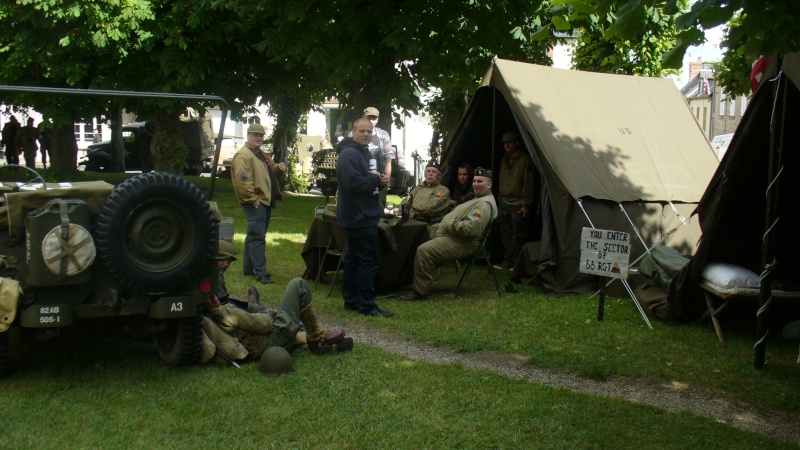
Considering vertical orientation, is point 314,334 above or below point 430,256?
below

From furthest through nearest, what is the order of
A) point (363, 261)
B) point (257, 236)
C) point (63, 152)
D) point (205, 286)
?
point (63, 152) → point (257, 236) → point (363, 261) → point (205, 286)

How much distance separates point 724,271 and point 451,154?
5.20 m

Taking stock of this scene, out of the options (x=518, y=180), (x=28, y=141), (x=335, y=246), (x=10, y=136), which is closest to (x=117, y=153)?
(x=10, y=136)

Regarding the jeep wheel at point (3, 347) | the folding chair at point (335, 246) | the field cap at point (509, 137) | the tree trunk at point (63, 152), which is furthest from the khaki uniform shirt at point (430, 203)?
the tree trunk at point (63, 152)

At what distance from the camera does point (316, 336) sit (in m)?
6.59

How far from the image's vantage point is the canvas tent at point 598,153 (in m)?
9.55

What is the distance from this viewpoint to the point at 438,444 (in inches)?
188

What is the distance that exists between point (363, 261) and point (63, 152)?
18.2 meters

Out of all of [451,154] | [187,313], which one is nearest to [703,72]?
[451,154]

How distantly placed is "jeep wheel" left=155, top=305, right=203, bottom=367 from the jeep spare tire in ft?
1.34

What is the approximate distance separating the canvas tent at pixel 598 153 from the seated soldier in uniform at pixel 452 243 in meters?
1.10

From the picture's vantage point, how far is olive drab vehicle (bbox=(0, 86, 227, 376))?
17.0 feet

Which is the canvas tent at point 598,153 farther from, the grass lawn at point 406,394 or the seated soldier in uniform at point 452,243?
the grass lawn at point 406,394

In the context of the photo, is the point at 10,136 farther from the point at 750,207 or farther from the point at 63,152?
the point at 750,207
